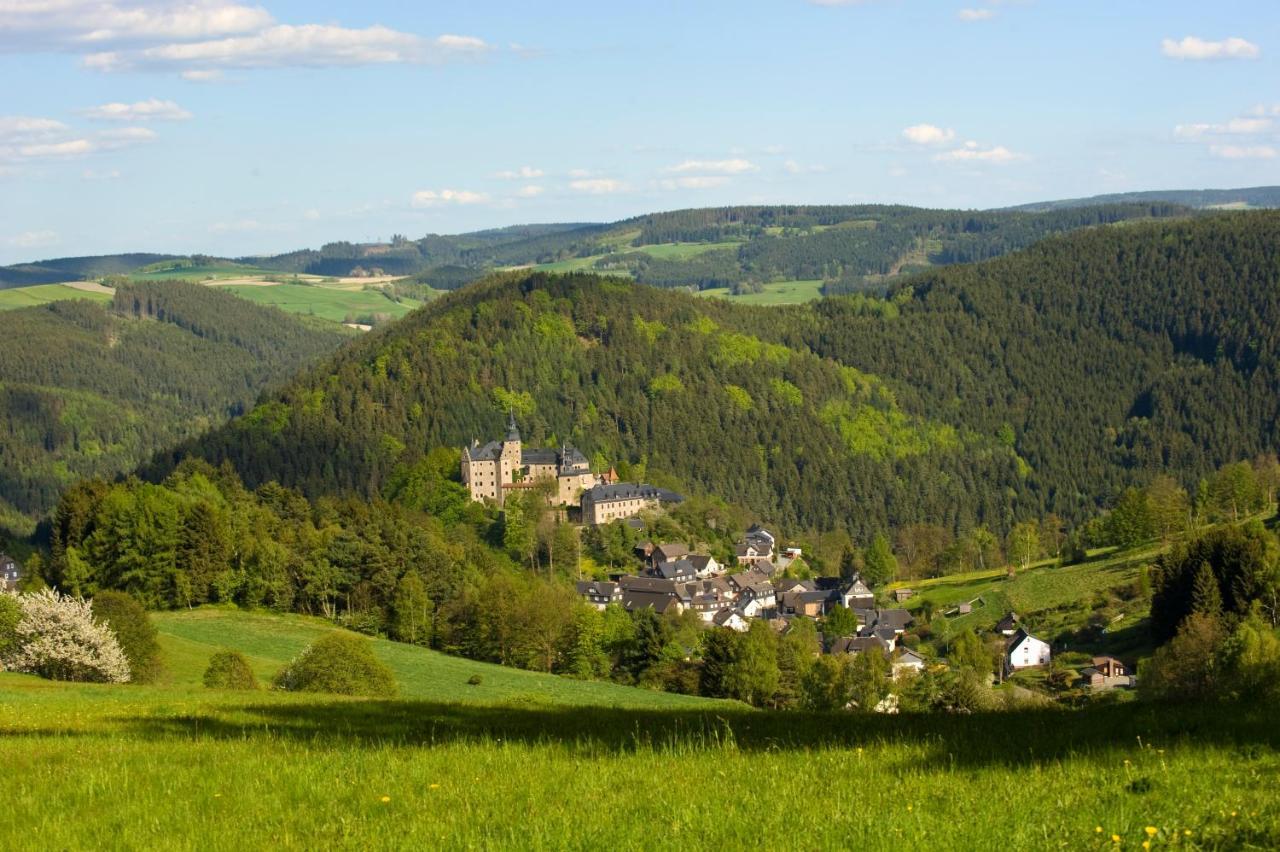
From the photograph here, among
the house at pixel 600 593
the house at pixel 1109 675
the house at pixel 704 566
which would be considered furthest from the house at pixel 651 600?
the house at pixel 1109 675

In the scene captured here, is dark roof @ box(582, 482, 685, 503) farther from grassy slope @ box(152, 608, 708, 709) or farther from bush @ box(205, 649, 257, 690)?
bush @ box(205, 649, 257, 690)

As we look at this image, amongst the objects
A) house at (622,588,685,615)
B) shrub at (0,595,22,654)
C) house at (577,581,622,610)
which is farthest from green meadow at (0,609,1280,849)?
house at (577,581,622,610)

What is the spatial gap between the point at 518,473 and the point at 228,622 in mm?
83122

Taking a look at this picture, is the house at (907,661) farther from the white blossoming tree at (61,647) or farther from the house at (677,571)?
the white blossoming tree at (61,647)

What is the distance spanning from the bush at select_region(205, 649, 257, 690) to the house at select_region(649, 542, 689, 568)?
88649 mm

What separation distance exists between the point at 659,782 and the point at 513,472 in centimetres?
14926

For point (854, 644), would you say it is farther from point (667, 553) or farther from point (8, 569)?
point (8, 569)

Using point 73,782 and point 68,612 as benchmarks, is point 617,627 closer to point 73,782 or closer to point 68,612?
point 68,612

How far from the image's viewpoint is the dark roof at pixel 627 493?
153250mm

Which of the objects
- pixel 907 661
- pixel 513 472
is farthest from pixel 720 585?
pixel 907 661

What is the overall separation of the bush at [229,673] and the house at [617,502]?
96862 millimetres

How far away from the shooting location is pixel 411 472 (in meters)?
169

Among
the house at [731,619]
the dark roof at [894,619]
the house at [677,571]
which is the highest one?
the house at [677,571]

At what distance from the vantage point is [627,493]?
156000 millimetres
